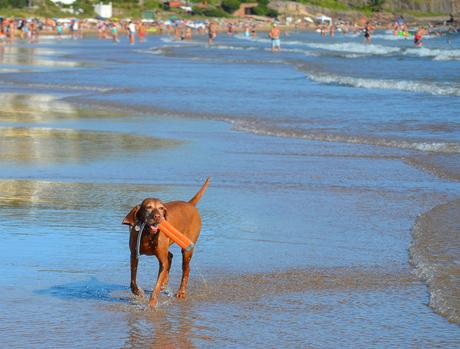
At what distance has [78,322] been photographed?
20.4ft

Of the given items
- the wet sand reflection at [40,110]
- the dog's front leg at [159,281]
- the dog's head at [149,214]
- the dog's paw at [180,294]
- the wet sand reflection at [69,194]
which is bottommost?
the wet sand reflection at [40,110]

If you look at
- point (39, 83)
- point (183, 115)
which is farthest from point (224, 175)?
point (39, 83)

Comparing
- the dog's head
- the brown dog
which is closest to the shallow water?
the brown dog

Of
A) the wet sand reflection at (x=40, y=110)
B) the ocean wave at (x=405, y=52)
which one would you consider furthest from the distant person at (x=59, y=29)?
the wet sand reflection at (x=40, y=110)

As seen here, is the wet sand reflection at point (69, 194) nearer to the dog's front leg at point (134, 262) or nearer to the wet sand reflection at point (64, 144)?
the wet sand reflection at point (64, 144)

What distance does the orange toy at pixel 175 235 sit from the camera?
20.8 ft

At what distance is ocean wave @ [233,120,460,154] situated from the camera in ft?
49.6

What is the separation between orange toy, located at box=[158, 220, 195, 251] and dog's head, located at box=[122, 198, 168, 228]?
0.21ft

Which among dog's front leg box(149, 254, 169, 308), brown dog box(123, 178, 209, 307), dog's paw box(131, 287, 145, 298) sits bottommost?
dog's paw box(131, 287, 145, 298)

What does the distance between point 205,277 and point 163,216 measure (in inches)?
47.6

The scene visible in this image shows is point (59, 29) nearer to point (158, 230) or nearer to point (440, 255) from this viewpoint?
point (440, 255)

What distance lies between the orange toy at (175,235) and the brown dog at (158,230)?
39 millimetres

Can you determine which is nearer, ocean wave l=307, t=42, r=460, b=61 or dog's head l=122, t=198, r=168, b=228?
dog's head l=122, t=198, r=168, b=228

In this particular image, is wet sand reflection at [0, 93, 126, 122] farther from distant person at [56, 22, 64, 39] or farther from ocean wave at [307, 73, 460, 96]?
distant person at [56, 22, 64, 39]
